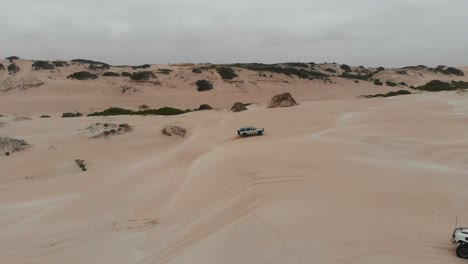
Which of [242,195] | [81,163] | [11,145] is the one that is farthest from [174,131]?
[242,195]

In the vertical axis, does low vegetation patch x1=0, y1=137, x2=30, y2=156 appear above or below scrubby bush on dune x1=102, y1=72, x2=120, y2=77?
below

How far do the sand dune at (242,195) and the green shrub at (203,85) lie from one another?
83.6 ft

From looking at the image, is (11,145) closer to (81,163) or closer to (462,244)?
(81,163)

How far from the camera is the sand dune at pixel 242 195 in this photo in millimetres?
6998

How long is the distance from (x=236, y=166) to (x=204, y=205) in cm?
237

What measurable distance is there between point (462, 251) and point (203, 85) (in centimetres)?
4176

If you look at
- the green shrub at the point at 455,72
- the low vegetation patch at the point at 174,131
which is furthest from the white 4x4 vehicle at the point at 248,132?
the green shrub at the point at 455,72

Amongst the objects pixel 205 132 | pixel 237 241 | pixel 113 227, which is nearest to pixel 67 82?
pixel 205 132

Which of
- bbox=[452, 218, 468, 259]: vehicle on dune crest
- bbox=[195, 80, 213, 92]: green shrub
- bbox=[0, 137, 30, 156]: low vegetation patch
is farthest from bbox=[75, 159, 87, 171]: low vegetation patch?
bbox=[195, 80, 213, 92]: green shrub

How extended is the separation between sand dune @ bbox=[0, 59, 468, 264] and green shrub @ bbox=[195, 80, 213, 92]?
83.6 feet

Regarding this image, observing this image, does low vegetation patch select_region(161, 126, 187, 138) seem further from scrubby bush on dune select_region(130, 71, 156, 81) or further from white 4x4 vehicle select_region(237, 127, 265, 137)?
scrubby bush on dune select_region(130, 71, 156, 81)

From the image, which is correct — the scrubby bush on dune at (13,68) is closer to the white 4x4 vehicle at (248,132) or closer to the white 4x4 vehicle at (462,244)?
the white 4x4 vehicle at (248,132)

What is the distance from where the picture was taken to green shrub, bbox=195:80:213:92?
46.1m

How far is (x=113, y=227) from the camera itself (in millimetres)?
9383
